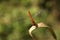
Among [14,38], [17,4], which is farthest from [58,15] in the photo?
[14,38]

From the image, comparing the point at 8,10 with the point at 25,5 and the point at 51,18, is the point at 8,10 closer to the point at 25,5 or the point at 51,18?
the point at 25,5

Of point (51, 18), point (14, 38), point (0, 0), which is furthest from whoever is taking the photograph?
point (0, 0)

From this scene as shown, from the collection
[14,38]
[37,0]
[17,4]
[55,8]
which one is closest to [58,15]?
[55,8]

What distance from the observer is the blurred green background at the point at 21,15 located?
7.36 feet

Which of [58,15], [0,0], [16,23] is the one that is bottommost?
[58,15]

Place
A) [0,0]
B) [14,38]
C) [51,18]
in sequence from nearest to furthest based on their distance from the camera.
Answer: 1. [14,38]
2. [51,18]
3. [0,0]

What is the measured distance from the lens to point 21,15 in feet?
7.75

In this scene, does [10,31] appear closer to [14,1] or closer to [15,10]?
[15,10]

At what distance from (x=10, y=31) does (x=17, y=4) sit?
517mm

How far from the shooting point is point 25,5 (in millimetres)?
2615

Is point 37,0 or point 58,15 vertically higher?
point 37,0

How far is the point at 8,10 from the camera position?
261 centimetres

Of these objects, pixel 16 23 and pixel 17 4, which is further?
pixel 17 4

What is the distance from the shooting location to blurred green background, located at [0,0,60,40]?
7.36 feet
